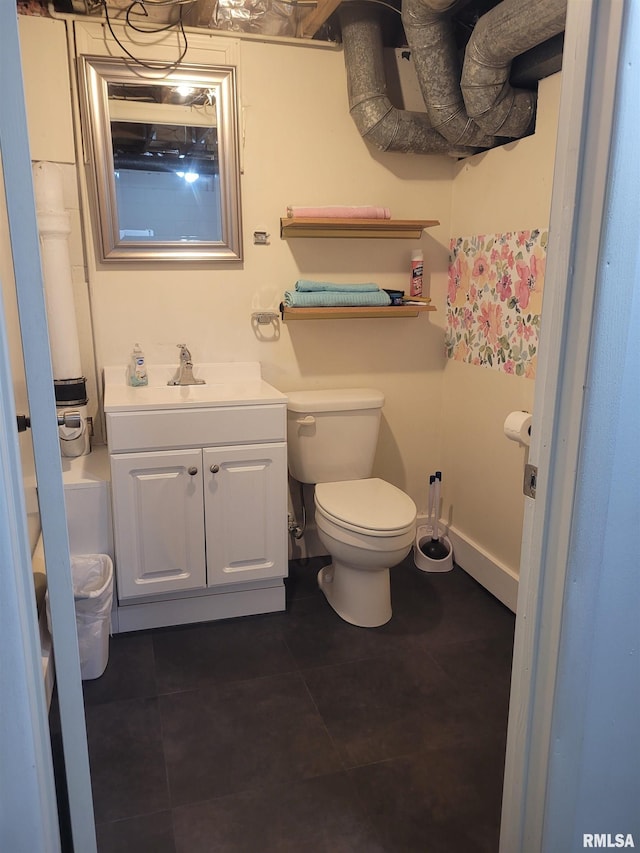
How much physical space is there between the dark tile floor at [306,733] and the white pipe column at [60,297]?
868 mm

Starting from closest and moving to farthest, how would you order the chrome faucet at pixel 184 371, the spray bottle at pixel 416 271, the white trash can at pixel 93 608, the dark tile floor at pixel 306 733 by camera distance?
the dark tile floor at pixel 306 733 → the white trash can at pixel 93 608 → the chrome faucet at pixel 184 371 → the spray bottle at pixel 416 271

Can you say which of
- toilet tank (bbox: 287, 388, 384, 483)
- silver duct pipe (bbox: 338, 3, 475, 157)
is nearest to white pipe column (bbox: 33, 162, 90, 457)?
toilet tank (bbox: 287, 388, 384, 483)

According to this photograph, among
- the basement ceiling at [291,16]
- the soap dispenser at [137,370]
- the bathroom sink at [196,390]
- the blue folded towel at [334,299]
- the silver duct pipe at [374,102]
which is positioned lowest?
the bathroom sink at [196,390]

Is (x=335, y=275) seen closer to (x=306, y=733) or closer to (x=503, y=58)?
(x=503, y=58)

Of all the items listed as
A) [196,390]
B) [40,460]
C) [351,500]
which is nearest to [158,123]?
[196,390]

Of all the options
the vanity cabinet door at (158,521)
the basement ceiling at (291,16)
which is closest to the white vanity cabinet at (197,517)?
the vanity cabinet door at (158,521)

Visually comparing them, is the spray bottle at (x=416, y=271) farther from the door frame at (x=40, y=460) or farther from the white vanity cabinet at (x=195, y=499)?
the door frame at (x=40, y=460)

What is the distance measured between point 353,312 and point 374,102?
802 millimetres

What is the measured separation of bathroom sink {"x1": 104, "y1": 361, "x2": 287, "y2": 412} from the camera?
215 centimetres

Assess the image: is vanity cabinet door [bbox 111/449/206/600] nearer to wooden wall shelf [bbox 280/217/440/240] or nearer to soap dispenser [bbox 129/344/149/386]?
soap dispenser [bbox 129/344/149/386]

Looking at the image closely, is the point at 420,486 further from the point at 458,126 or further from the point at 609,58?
the point at 609,58

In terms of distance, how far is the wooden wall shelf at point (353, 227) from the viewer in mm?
2422

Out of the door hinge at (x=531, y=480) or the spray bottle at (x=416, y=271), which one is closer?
the door hinge at (x=531, y=480)

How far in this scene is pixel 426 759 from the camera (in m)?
1.71
